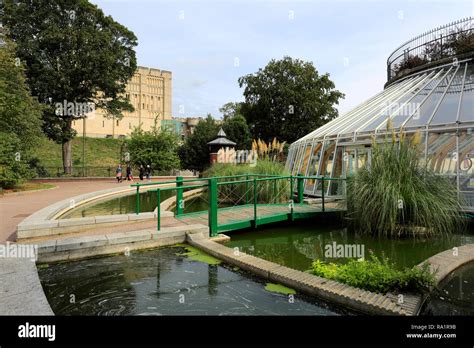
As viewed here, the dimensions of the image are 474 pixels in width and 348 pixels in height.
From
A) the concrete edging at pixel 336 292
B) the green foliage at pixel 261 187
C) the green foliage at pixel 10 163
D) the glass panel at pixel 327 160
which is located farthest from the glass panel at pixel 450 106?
the green foliage at pixel 10 163

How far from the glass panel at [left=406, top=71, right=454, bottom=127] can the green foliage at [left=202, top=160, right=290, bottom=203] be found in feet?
14.0

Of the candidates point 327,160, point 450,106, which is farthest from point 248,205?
point 450,106

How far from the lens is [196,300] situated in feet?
12.4

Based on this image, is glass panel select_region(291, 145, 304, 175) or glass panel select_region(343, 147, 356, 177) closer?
glass panel select_region(343, 147, 356, 177)

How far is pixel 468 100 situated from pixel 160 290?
9.99m

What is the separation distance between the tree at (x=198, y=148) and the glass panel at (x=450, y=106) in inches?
688

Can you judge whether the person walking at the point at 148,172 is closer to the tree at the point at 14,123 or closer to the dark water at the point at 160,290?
the tree at the point at 14,123

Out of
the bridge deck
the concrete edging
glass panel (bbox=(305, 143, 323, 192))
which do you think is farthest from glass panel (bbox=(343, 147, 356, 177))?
the concrete edging

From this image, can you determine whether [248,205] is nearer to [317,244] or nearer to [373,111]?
[317,244]

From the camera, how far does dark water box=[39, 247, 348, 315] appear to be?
11.6 ft

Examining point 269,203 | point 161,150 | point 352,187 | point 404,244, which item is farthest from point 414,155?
point 161,150

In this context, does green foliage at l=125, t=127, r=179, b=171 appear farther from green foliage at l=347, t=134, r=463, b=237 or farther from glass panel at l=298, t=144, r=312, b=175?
green foliage at l=347, t=134, r=463, b=237

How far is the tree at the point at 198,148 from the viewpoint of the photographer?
2600 centimetres

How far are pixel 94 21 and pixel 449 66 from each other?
24947 mm
